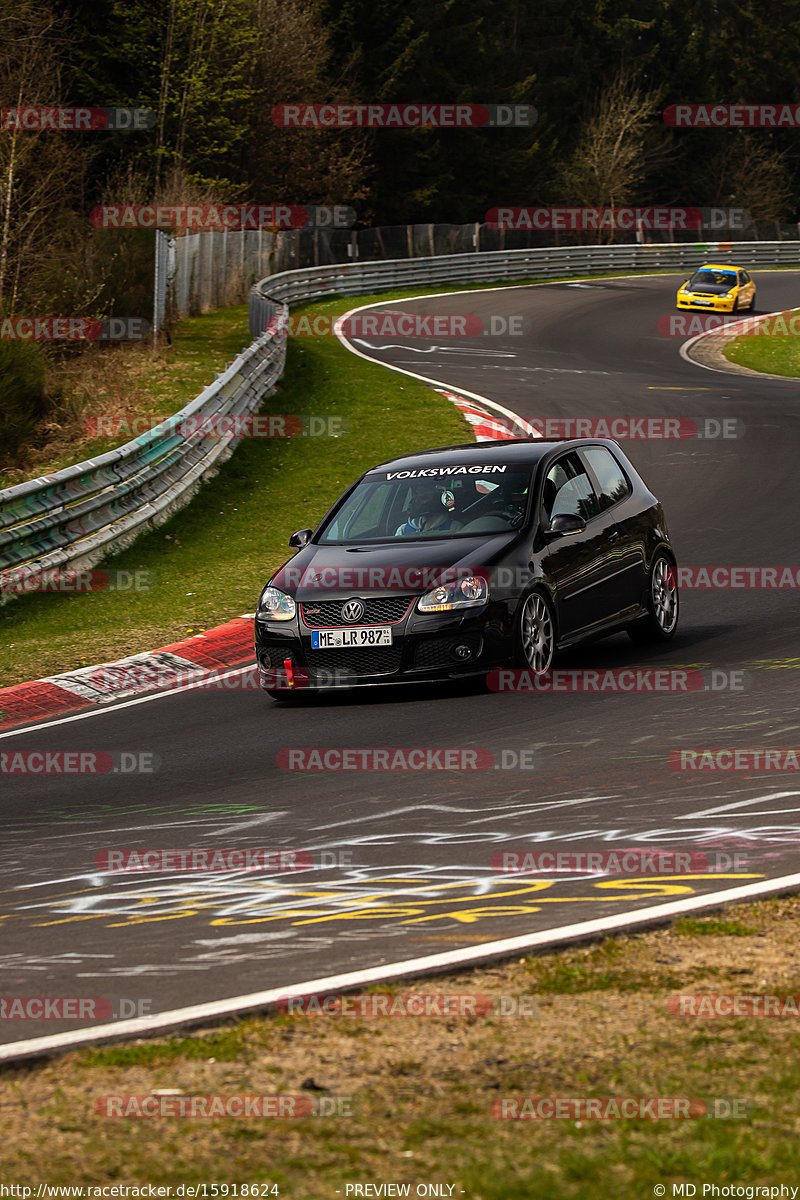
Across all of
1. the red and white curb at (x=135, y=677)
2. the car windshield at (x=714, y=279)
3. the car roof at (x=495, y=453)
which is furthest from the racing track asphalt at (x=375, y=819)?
the car windshield at (x=714, y=279)

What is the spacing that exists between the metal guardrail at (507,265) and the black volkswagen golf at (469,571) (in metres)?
22.8

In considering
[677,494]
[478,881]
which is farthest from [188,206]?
[478,881]

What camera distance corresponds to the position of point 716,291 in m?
46.8

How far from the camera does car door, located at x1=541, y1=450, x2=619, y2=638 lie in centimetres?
1140

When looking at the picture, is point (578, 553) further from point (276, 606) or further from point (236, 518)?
point (236, 518)

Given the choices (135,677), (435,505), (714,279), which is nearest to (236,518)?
(135,677)

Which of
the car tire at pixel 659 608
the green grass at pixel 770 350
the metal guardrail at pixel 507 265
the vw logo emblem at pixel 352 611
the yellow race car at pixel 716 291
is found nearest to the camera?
the vw logo emblem at pixel 352 611

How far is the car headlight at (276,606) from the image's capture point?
1112 cm

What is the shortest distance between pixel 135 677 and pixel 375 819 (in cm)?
517

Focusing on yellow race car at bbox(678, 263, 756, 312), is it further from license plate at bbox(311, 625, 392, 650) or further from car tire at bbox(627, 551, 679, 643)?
license plate at bbox(311, 625, 392, 650)

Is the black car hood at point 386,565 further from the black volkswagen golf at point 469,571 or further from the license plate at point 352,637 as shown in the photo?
the license plate at point 352,637

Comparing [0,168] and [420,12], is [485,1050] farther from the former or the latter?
[420,12]

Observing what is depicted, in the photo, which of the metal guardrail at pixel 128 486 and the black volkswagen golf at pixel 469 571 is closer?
the black volkswagen golf at pixel 469 571

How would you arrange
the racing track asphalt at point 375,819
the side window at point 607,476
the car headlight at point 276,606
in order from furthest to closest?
the side window at point 607,476
the car headlight at point 276,606
the racing track asphalt at point 375,819
